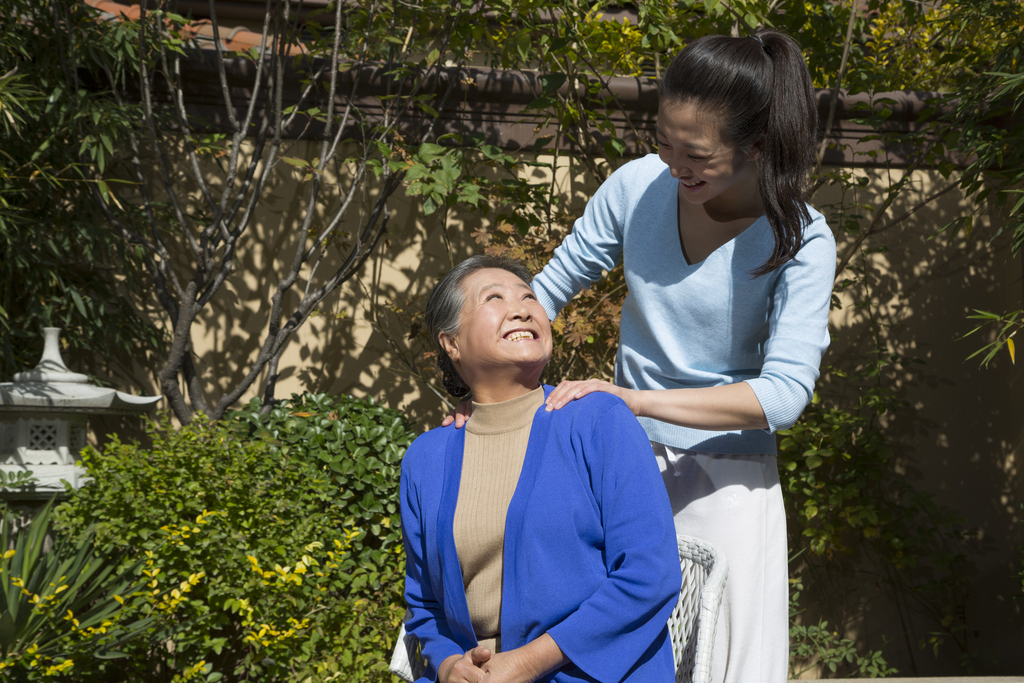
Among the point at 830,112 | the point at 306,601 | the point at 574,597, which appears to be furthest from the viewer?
the point at 830,112

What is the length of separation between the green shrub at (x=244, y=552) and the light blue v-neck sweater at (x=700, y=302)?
153 cm

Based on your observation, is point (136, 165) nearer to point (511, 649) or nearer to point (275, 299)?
point (275, 299)

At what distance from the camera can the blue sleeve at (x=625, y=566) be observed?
4.20 feet

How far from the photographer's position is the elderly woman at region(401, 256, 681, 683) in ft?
4.25

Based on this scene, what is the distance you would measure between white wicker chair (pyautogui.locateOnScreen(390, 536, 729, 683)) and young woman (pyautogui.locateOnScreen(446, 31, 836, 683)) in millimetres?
67

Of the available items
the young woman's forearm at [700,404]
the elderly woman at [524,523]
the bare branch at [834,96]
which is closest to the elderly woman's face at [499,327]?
the elderly woman at [524,523]

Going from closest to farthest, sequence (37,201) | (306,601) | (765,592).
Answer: (765,592), (306,601), (37,201)

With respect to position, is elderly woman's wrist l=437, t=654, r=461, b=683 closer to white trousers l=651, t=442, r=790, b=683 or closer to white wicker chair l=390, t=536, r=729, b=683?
white wicker chair l=390, t=536, r=729, b=683

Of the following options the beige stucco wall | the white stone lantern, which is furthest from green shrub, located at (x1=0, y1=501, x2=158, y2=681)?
the beige stucco wall

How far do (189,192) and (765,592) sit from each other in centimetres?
326

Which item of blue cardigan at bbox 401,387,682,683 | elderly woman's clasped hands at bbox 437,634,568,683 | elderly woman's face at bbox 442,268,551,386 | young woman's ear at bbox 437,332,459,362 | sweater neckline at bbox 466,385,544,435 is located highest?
elderly woman's face at bbox 442,268,551,386

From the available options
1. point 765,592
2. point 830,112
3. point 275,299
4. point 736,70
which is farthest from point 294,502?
point 830,112

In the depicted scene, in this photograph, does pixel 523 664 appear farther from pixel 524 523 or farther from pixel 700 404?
pixel 700 404

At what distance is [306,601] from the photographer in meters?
2.74
